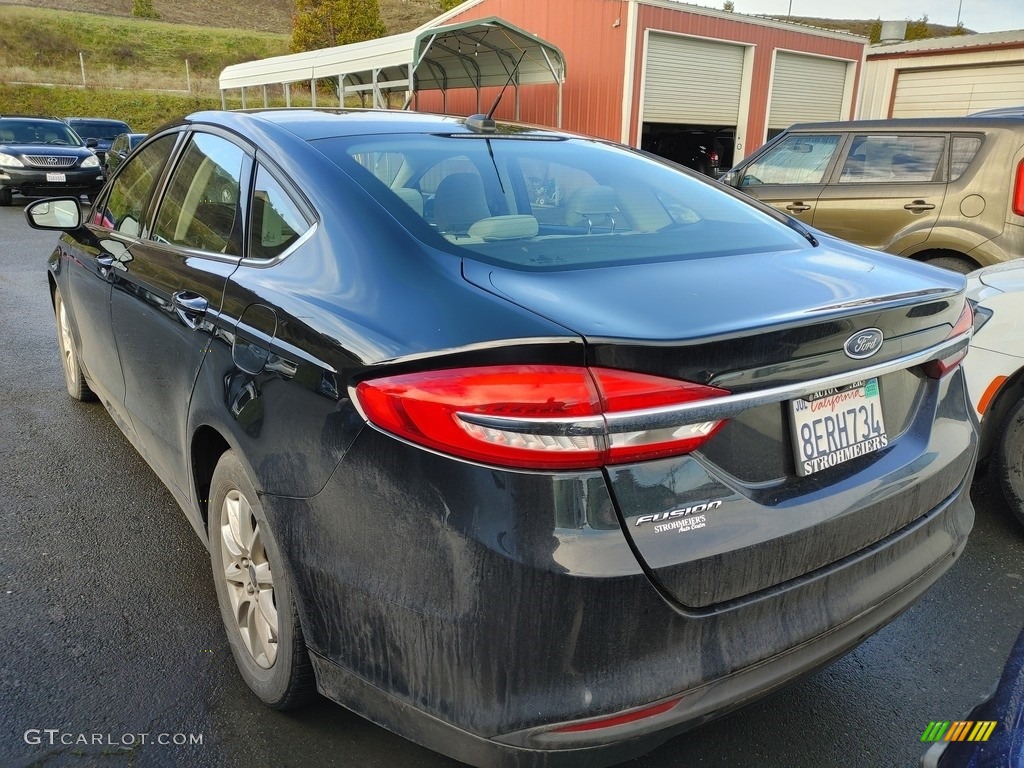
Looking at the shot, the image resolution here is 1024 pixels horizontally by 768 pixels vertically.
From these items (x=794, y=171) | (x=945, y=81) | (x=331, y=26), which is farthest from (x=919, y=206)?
(x=331, y=26)

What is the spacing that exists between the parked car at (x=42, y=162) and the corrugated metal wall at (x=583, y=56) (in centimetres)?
757

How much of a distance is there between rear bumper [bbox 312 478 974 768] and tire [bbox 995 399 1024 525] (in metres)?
1.47

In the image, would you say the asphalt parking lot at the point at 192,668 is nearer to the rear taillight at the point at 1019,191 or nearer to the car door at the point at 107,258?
the car door at the point at 107,258

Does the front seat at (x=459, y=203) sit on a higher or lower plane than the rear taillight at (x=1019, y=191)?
higher

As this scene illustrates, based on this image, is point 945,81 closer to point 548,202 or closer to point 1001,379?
point 1001,379

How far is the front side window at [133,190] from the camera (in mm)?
3123

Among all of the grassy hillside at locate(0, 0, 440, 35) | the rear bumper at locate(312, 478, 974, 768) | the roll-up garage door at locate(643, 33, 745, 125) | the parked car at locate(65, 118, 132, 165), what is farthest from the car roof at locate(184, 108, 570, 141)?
the grassy hillside at locate(0, 0, 440, 35)

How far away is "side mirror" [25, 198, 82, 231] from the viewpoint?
372 centimetres

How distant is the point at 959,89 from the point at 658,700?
19021 mm

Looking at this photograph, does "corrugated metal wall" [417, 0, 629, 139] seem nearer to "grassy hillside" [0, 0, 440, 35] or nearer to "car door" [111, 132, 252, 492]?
"car door" [111, 132, 252, 492]

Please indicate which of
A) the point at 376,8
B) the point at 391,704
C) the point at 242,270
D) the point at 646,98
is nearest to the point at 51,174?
the point at 646,98

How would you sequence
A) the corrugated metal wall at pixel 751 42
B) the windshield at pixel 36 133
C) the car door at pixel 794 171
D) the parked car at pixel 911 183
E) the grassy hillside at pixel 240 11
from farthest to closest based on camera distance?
1. the grassy hillside at pixel 240 11
2. the corrugated metal wall at pixel 751 42
3. the windshield at pixel 36 133
4. the car door at pixel 794 171
5. the parked car at pixel 911 183

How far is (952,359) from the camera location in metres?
2.04

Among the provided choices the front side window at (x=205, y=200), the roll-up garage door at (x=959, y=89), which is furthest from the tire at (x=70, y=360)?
the roll-up garage door at (x=959, y=89)
